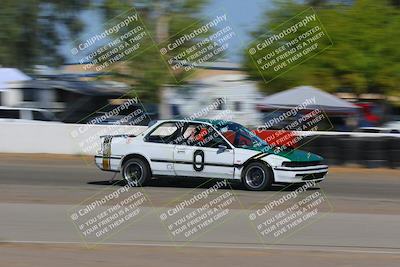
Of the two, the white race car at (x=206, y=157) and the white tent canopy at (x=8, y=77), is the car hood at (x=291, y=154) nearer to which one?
the white race car at (x=206, y=157)

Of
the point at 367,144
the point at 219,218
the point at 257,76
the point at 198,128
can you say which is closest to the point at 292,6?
the point at 257,76

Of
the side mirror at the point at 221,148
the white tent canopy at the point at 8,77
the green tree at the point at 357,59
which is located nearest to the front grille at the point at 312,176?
the side mirror at the point at 221,148

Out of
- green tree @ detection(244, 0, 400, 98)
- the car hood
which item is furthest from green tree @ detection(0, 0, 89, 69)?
the car hood

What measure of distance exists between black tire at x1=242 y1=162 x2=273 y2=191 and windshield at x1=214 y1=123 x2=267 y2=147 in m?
0.46

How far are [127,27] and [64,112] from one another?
20.3ft

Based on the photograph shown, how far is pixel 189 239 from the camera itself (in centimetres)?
900

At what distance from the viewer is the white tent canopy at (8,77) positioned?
33.4 meters

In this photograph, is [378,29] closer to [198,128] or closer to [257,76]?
[257,76]

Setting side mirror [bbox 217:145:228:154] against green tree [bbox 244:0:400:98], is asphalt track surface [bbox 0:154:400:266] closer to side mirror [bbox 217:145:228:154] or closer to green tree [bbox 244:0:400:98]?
side mirror [bbox 217:145:228:154]

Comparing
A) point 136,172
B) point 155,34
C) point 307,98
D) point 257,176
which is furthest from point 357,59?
point 136,172

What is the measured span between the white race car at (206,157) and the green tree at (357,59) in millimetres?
20349

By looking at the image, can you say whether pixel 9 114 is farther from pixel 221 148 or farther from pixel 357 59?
pixel 221 148

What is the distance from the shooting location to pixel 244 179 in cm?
1413

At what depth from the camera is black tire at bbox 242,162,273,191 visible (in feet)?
45.7
